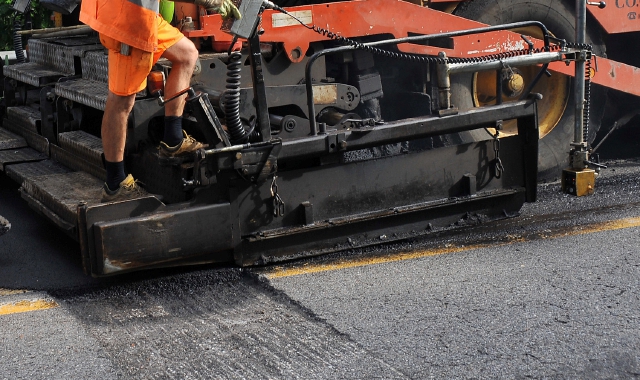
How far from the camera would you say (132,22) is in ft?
14.9

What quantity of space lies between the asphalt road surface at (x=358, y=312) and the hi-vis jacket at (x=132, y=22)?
Result: 1.18 metres

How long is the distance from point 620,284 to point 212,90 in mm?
2402

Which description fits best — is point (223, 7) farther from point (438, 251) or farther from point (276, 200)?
point (438, 251)

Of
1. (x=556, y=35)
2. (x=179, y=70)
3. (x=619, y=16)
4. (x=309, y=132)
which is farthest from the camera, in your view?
(x=619, y=16)

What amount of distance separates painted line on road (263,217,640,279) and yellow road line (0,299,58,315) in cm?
106

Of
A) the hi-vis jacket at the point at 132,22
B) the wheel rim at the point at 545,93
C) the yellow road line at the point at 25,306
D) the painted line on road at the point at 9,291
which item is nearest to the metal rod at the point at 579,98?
the wheel rim at the point at 545,93

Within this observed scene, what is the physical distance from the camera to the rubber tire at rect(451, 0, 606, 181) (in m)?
6.41

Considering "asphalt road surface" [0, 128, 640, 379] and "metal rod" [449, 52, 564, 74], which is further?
"metal rod" [449, 52, 564, 74]

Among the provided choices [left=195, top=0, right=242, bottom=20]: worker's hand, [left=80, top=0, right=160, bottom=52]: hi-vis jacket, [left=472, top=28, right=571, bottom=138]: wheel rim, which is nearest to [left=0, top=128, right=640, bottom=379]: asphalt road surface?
[left=80, top=0, right=160, bottom=52]: hi-vis jacket

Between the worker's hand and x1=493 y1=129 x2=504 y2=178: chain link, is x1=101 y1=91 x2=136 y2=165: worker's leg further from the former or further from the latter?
x1=493 y1=129 x2=504 y2=178: chain link

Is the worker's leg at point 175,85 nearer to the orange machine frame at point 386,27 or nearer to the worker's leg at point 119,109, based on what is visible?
the worker's leg at point 119,109

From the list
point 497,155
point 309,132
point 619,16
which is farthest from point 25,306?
point 619,16

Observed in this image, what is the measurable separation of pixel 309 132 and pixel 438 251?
3.13ft

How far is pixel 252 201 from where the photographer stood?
4.76m
